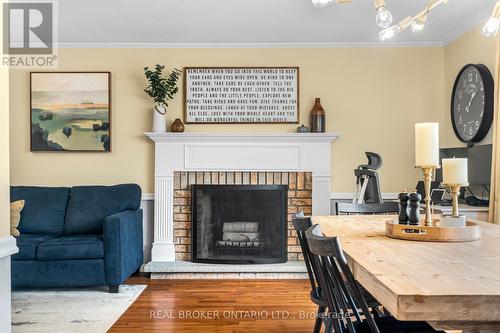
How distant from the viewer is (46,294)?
367cm

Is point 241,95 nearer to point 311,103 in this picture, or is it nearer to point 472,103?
point 311,103

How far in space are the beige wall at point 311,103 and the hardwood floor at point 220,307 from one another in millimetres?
1182

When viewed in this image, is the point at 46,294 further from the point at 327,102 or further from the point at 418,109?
the point at 418,109

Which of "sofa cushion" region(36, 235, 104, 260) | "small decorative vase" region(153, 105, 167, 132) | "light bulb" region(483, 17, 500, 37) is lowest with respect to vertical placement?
"sofa cushion" region(36, 235, 104, 260)

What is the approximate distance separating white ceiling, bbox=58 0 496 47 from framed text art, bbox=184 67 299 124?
1.00 feet

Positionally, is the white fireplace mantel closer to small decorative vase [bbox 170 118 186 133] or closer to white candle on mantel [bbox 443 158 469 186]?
small decorative vase [bbox 170 118 186 133]

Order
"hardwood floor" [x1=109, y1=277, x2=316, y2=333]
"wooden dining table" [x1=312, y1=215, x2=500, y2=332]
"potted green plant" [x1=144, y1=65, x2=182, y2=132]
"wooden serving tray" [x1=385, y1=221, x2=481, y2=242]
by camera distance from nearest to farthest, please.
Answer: "wooden dining table" [x1=312, y1=215, x2=500, y2=332] → "wooden serving tray" [x1=385, y1=221, x2=481, y2=242] → "hardwood floor" [x1=109, y1=277, x2=316, y2=333] → "potted green plant" [x1=144, y1=65, x2=182, y2=132]

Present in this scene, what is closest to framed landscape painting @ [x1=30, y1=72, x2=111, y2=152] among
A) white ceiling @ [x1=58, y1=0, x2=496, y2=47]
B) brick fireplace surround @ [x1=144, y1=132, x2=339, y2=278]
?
white ceiling @ [x1=58, y1=0, x2=496, y2=47]

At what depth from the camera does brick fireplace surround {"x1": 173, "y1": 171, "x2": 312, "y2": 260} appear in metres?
4.55

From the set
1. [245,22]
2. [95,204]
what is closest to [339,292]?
[245,22]

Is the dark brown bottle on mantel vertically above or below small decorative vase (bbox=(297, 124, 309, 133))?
above

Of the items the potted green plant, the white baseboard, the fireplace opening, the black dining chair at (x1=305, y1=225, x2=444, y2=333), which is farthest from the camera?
the fireplace opening

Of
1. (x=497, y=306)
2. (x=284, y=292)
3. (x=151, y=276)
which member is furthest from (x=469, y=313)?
(x=151, y=276)

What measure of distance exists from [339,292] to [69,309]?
2.57 metres
